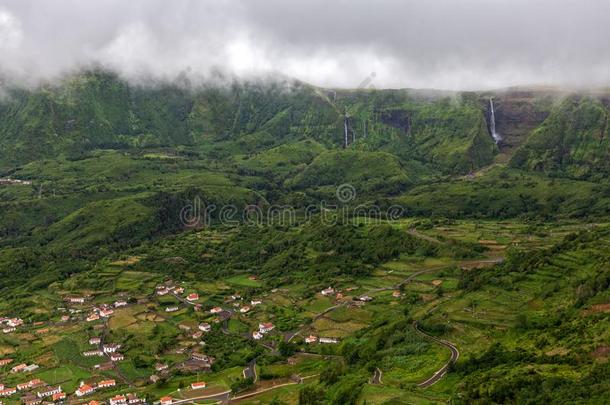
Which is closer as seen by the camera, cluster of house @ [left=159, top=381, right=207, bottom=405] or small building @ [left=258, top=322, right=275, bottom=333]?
cluster of house @ [left=159, top=381, right=207, bottom=405]

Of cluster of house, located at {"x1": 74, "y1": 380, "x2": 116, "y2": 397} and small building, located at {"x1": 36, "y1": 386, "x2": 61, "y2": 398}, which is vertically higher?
cluster of house, located at {"x1": 74, "y1": 380, "x2": 116, "y2": 397}

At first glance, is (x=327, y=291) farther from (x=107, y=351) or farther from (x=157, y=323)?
(x=107, y=351)

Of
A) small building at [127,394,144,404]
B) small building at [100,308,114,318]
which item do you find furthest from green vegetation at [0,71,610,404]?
small building at [127,394,144,404]

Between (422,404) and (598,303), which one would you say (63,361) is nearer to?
(422,404)

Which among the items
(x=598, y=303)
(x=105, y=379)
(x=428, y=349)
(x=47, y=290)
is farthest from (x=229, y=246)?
(x=598, y=303)

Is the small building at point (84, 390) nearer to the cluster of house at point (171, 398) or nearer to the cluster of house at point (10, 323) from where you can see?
the cluster of house at point (171, 398)

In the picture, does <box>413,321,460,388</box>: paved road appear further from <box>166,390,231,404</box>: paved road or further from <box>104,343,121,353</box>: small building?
<box>104,343,121,353</box>: small building

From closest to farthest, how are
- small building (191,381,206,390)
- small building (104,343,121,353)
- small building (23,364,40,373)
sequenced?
small building (191,381,206,390) < small building (23,364,40,373) < small building (104,343,121,353)

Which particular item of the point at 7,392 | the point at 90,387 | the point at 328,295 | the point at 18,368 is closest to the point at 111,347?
the point at 18,368
